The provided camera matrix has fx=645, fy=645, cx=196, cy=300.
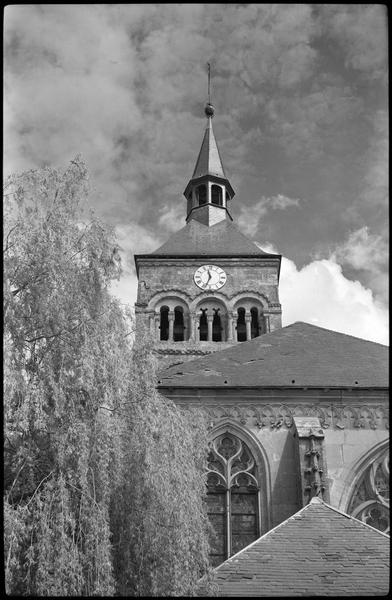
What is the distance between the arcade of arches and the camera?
28.2 m

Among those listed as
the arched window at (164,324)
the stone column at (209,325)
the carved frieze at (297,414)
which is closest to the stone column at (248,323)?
the stone column at (209,325)

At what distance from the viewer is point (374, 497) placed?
45.1 feet

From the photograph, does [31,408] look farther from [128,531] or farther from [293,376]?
[293,376]

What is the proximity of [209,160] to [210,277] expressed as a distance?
9.28 m

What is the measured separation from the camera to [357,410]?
14734 millimetres

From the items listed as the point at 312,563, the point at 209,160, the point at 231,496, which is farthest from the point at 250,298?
the point at 312,563

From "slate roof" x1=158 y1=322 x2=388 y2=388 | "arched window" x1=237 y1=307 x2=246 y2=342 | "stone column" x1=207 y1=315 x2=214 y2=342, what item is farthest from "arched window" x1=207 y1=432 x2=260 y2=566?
"arched window" x1=237 y1=307 x2=246 y2=342

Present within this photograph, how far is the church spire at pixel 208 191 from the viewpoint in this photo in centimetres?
3416

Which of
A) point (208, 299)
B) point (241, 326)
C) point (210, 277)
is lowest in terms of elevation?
point (241, 326)

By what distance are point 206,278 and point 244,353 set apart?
12325 mm

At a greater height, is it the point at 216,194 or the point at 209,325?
the point at 216,194

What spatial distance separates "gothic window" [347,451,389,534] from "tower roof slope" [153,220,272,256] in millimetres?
17144

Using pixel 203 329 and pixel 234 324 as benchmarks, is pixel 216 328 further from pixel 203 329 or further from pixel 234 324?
pixel 234 324

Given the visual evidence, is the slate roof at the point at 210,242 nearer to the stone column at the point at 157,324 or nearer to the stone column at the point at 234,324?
the stone column at the point at 234,324
